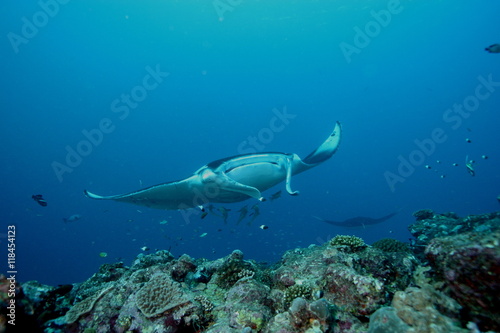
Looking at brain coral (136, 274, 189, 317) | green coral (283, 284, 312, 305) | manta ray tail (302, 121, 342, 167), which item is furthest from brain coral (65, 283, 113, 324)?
manta ray tail (302, 121, 342, 167)

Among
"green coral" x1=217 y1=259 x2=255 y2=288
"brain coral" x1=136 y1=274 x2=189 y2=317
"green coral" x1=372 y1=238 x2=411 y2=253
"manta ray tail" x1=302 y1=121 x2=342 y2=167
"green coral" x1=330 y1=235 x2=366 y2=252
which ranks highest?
"manta ray tail" x1=302 y1=121 x2=342 y2=167

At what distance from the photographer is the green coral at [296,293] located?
3.94 meters

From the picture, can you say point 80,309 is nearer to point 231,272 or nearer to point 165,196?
point 231,272

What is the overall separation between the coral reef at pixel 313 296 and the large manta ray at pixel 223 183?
2.61 meters

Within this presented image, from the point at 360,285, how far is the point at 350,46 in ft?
305

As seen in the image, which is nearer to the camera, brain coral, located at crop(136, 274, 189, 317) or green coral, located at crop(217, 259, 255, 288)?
brain coral, located at crop(136, 274, 189, 317)

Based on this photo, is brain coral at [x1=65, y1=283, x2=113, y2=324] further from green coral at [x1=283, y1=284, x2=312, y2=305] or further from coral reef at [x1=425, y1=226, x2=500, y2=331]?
coral reef at [x1=425, y1=226, x2=500, y2=331]

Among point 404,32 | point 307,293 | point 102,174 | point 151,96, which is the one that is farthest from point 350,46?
point 102,174

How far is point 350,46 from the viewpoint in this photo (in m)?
82.2

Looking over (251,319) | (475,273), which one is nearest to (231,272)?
(251,319)

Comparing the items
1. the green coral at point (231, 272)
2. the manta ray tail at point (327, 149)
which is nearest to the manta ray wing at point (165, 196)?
the green coral at point (231, 272)

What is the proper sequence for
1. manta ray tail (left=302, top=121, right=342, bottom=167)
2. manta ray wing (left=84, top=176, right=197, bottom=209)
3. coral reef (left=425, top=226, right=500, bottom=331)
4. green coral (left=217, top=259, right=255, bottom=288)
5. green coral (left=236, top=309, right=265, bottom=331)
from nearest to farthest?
coral reef (left=425, top=226, right=500, bottom=331) → green coral (left=236, top=309, right=265, bottom=331) → green coral (left=217, top=259, right=255, bottom=288) → manta ray wing (left=84, top=176, right=197, bottom=209) → manta ray tail (left=302, top=121, right=342, bottom=167)

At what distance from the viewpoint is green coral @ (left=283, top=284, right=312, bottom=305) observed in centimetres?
394

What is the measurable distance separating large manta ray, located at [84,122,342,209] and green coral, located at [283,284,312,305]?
313 centimetres
